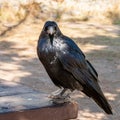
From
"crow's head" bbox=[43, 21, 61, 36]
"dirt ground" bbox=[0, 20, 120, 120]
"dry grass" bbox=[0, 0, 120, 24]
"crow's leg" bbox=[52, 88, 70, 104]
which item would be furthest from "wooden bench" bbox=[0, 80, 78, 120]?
"dry grass" bbox=[0, 0, 120, 24]

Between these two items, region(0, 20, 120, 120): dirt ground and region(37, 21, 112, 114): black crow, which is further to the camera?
region(0, 20, 120, 120): dirt ground

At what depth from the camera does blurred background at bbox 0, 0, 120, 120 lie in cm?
746

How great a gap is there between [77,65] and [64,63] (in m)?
0.15

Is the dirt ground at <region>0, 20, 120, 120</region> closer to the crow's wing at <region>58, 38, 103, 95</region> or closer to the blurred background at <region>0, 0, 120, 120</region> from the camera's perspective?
the blurred background at <region>0, 0, 120, 120</region>

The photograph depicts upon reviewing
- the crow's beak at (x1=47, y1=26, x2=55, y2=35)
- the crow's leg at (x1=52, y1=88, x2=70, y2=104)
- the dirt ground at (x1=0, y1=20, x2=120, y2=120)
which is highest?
the crow's beak at (x1=47, y1=26, x2=55, y2=35)

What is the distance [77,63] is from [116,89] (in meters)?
4.02

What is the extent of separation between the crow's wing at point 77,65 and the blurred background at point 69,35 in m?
2.57

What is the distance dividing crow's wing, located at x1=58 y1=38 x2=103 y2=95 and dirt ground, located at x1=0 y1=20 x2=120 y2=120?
8.41 ft

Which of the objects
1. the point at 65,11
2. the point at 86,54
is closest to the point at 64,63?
the point at 86,54

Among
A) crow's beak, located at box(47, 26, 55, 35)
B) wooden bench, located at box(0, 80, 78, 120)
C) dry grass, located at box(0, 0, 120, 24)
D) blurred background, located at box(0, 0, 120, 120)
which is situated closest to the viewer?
wooden bench, located at box(0, 80, 78, 120)

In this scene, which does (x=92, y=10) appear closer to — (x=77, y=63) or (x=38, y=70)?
(x=38, y=70)

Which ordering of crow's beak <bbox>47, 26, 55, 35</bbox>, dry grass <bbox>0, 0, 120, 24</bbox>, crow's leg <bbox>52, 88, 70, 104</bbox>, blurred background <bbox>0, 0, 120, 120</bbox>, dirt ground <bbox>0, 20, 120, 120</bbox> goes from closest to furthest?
crow's leg <bbox>52, 88, 70, 104</bbox>, crow's beak <bbox>47, 26, 55, 35</bbox>, dirt ground <bbox>0, 20, 120, 120</bbox>, blurred background <bbox>0, 0, 120, 120</bbox>, dry grass <bbox>0, 0, 120, 24</bbox>

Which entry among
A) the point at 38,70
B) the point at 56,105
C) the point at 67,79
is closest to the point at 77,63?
the point at 67,79

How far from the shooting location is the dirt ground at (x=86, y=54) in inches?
269
